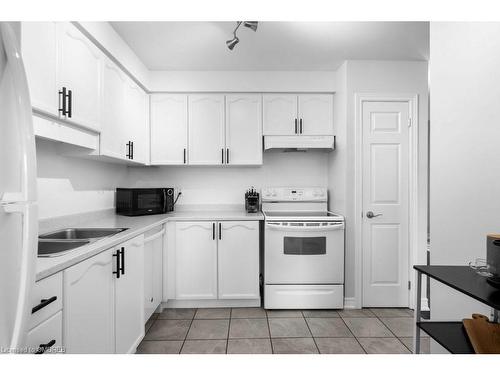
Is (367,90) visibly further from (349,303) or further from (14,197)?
(14,197)

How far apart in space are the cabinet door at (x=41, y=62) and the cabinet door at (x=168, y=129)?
1.53 metres

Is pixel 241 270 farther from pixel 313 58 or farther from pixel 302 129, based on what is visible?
pixel 313 58

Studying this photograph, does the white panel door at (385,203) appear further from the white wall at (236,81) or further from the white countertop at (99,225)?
the white countertop at (99,225)

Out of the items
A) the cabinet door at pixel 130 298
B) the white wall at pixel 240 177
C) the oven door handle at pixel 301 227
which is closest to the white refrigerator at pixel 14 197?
the cabinet door at pixel 130 298

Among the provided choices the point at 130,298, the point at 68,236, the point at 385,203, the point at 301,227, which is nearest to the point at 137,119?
the point at 68,236

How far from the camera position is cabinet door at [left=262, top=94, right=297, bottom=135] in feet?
9.96

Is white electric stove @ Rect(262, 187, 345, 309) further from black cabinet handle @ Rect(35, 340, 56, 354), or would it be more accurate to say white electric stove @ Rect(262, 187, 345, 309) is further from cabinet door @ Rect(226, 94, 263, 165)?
black cabinet handle @ Rect(35, 340, 56, 354)

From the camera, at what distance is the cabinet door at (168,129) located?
303 centimetres

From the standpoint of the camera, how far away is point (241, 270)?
273 centimetres

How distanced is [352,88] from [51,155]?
2.69 meters

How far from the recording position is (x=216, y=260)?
2723 mm

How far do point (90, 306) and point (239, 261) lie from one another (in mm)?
1565

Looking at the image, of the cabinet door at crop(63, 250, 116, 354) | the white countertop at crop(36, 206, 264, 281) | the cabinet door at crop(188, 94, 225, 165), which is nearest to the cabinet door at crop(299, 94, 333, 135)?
the cabinet door at crop(188, 94, 225, 165)

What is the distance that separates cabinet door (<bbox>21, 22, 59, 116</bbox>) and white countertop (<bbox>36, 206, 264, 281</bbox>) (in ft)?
2.47
